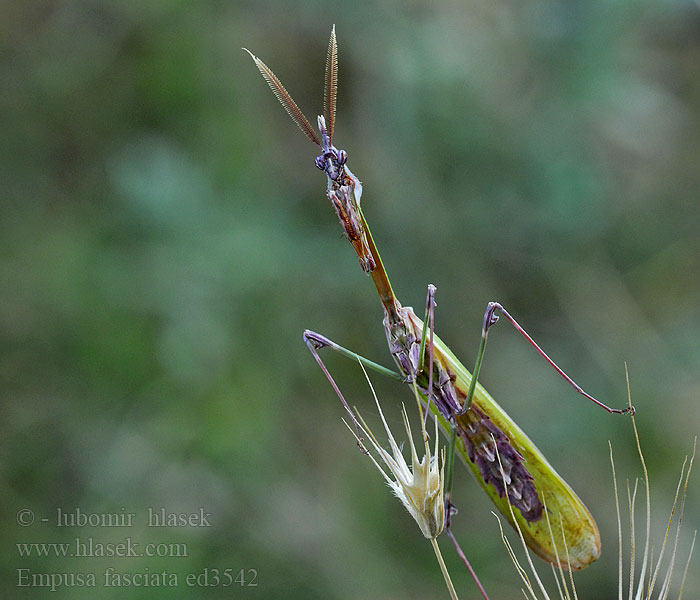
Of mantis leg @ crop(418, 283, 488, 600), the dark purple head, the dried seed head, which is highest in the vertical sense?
the dark purple head

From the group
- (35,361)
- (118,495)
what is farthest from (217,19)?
(118,495)

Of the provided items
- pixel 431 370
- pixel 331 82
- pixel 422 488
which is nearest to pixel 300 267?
pixel 431 370

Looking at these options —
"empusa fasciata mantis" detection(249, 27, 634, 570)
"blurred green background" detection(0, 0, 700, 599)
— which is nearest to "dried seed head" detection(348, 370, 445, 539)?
"empusa fasciata mantis" detection(249, 27, 634, 570)

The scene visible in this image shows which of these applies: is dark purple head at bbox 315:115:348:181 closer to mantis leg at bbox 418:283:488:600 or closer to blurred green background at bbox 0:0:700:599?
mantis leg at bbox 418:283:488:600

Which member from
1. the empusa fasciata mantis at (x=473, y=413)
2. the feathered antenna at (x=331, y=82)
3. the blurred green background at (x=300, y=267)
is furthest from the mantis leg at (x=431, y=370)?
the blurred green background at (x=300, y=267)

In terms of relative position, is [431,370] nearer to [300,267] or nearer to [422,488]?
[422,488]

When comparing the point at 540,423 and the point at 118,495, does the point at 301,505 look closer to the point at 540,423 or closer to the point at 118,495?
the point at 118,495

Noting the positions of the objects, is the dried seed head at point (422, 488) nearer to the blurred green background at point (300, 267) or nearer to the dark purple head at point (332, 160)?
the dark purple head at point (332, 160)

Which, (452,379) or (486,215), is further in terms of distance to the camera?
(486,215)
